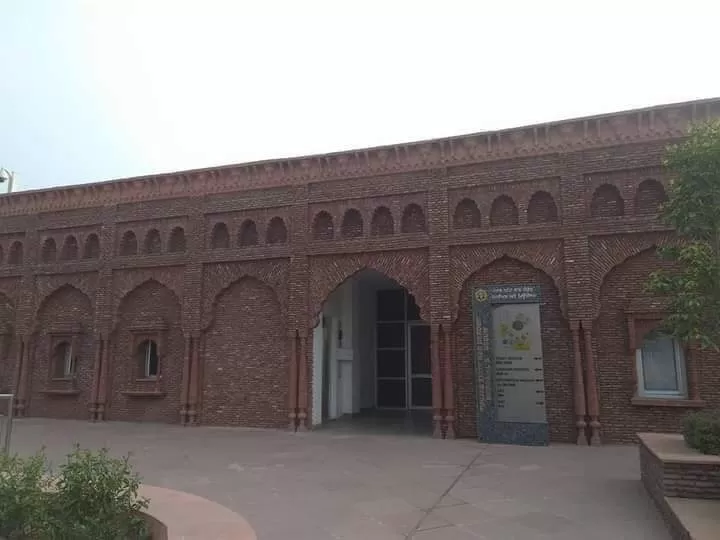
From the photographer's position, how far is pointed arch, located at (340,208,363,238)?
15.0 metres

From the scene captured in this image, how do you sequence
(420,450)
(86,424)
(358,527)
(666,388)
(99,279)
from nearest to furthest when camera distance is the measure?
(358,527)
(420,450)
(666,388)
(86,424)
(99,279)

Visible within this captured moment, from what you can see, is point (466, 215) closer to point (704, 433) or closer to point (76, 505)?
point (704, 433)

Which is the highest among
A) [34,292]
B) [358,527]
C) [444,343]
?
[34,292]

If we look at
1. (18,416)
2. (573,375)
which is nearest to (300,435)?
(573,375)

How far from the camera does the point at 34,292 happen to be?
18500 mm

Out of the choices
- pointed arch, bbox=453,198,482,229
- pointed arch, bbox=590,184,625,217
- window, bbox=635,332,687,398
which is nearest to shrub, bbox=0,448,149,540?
pointed arch, bbox=453,198,482,229

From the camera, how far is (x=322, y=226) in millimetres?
15414

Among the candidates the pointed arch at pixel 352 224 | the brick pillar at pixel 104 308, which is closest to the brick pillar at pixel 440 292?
the pointed arch at pixel 352 224

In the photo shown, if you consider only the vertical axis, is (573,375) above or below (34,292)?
below

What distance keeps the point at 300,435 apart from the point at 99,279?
864 centimetres

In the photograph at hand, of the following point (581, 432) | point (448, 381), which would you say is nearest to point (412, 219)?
point (448, 381)

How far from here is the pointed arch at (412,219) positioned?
14391 millimetres

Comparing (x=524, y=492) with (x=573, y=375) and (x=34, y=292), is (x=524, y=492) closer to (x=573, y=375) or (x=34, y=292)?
(x=573, y=375)

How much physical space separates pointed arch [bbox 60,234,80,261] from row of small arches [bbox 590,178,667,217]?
15.9 meters
